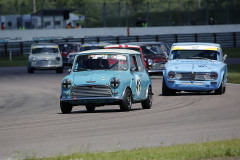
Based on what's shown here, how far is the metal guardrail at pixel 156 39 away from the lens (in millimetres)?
52219

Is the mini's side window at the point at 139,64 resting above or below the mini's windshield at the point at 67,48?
above

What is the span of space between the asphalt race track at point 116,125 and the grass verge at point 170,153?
1.87 ft

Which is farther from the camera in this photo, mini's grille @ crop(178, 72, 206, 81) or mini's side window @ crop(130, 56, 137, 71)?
mini's grille @ crop(178, 72, 206, 81)

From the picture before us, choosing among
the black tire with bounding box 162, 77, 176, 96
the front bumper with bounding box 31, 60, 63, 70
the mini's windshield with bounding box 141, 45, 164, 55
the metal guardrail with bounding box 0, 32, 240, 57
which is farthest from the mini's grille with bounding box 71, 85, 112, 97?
the metal guardrail with bounding box 0, 32, 240, 57

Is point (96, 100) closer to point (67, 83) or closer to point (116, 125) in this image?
point (67, 83)

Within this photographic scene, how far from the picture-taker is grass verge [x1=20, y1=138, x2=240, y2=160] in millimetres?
8734

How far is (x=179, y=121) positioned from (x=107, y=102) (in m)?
2.29

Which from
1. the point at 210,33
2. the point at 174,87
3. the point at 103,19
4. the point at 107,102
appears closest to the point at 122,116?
the point at 107,102

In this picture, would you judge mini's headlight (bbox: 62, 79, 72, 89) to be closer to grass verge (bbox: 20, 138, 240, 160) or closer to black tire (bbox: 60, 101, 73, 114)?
black tire (bbox: 60, 101, 73, 114)

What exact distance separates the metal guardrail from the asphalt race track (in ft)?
105

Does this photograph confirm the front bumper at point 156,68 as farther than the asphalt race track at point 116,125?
Yes

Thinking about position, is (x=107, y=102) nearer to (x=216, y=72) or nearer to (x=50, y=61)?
(x=216, y=72)

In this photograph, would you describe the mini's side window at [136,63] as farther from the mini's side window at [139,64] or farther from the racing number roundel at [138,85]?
the racing number roundel at [138,85]

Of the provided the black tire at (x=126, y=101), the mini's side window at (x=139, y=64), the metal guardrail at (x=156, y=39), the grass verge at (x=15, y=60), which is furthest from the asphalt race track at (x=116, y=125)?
the metal guardrail at (x=156, y=39)
